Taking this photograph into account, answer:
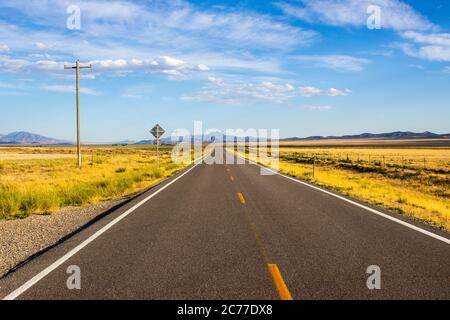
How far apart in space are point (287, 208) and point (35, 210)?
7.15 meters

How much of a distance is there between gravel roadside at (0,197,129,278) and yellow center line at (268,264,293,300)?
387 centimetres

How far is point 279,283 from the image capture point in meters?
5.18

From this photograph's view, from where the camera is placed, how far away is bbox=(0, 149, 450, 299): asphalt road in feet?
16.3

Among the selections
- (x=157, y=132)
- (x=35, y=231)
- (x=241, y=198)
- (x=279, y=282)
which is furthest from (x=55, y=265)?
(x=157, y=132)

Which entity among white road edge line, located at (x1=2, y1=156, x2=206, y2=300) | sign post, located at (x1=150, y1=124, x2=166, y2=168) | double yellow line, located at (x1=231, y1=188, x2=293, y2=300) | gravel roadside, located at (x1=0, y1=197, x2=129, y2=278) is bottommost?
gravel roadside, located at (x1=0, y1=197, x2=129, y2=278)

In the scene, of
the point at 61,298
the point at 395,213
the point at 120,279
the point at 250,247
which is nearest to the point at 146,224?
the point at 250,247

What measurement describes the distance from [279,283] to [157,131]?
25244mm

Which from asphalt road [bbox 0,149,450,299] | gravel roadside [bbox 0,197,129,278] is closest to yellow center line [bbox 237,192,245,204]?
asphalt road [bbox 0,149,450,299]

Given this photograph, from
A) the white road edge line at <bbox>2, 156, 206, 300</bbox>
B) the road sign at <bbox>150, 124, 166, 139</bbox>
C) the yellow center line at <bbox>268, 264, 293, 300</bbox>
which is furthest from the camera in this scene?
the road sign at <bbox>150, 124, 166, 139</bbox>

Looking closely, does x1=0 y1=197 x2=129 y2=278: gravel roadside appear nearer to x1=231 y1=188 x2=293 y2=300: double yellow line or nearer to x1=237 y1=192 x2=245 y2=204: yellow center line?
x1=231 y1=188 x2=293 y2=300: double yellow line

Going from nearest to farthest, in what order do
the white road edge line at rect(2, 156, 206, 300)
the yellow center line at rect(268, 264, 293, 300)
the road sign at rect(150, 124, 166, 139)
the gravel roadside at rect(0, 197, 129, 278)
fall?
1. the yellow center line at rect(268, 264, 293, 300)
2. the white road edge line at rect(2, 156, 206, 300)
3. the gravel roadside at rect(0, 197, 129, 278)
4. the road sign at rect(150, 124, 166, 139)

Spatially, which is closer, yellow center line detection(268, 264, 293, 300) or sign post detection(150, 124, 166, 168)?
yellow center line detection(268, 264, 293, 300)

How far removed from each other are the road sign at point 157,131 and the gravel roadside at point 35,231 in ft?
57.0

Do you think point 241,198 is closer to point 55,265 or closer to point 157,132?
point 55,265
